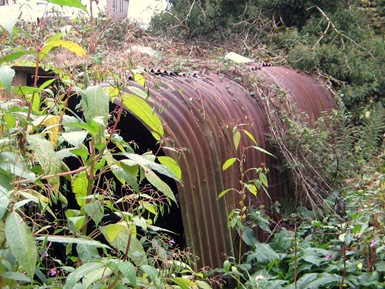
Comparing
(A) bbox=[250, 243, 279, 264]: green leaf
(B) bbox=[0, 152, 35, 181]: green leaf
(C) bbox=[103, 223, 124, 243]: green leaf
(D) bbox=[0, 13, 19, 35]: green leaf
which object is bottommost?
(A) bbox=[250, 243, 279, 264]: green leaf

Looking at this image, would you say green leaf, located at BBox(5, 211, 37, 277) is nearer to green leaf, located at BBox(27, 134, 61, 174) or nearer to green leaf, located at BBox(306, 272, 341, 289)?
green leaf, located at BBox(27, 134, 61, 174)

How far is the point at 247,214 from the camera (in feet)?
17.1

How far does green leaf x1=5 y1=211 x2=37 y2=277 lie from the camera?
5.27 feet

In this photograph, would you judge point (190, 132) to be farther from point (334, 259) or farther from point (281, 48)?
point (281, 48)

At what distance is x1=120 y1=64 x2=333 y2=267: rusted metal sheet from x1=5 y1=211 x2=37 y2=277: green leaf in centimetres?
227

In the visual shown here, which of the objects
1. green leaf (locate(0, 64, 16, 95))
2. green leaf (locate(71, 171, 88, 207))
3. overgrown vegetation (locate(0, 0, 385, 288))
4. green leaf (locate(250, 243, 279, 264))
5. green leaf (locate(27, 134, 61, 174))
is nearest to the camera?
green leaf (locate(0, 64, 16, 95))

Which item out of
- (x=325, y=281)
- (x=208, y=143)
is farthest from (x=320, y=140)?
(x=325, y=281)

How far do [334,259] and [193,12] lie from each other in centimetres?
849

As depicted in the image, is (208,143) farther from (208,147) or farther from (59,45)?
(59,45)

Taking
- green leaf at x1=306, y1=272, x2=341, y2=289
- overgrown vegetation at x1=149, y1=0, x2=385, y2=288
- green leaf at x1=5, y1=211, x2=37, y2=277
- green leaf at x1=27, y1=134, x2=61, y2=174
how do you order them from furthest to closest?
1. overgrown vegetation at x1=149, y1=0, x2=385, y2=288
2. green leaf at x1=306, y1=272, x2=341, y2=289
3. green leaf at x1=27, y1=134, x2=61, y2=174
4. green leaf at x1=5, y1=211, x2=37, y2=277

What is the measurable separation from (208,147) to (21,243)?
3346 mm

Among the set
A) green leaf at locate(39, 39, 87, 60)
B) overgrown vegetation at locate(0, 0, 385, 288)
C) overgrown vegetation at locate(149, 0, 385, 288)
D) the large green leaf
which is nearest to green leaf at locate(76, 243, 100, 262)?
overgrown vegetation at locate(0, 0, 385, 288)

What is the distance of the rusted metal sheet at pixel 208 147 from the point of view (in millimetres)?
4516

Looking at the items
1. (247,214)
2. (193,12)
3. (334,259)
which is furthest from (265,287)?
(193,12)
